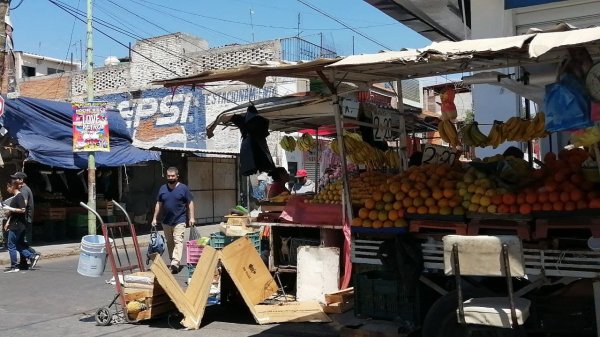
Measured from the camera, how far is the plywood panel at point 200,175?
22.4 meters

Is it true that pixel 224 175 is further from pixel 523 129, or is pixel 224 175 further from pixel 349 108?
pixel 523 129

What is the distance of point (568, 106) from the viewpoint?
4.41 m

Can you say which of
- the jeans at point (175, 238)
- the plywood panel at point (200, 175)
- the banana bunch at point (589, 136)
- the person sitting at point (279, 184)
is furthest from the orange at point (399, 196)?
the plywood panel at point (200, 175)

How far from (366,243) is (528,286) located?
149cm

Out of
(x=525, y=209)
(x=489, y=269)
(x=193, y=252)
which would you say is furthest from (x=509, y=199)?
(x=193, y=252)

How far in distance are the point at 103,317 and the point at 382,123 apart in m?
4.51

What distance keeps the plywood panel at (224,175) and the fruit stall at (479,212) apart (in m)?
18.3

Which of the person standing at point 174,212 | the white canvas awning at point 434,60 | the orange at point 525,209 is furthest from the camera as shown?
the person standing at point 174,212

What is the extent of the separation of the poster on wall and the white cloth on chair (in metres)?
12.0

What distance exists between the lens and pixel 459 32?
14.5 metres

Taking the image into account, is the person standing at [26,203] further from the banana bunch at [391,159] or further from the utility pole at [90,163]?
the banana bunch at [391,159]

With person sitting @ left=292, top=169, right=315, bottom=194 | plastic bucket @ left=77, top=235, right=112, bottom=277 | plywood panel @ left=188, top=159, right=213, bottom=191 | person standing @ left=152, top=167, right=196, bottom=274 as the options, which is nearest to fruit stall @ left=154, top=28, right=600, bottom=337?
plastic bucket @ left=77, top=235, right=112, bottom=277

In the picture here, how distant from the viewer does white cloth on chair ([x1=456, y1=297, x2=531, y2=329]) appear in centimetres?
419

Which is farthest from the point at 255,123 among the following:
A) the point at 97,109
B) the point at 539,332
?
the point at 97,109
